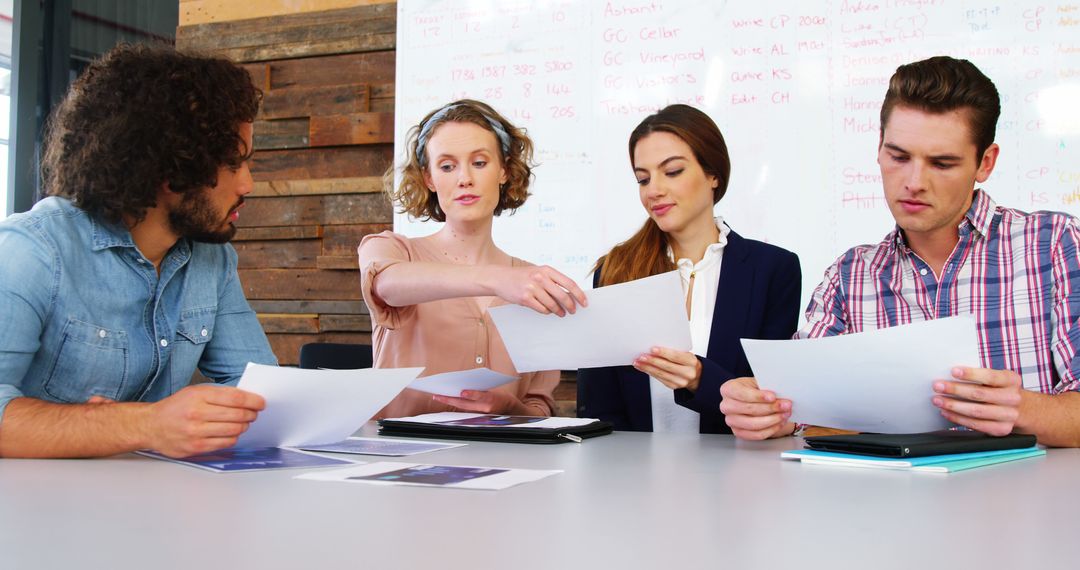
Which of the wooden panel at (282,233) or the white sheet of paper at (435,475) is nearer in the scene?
the white sheet of paper at (435,475)

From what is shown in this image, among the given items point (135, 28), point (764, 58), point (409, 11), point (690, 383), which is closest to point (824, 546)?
point (690, 383)

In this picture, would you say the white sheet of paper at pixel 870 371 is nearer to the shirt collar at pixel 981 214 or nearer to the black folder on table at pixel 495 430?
the black folder on table at pixel 495 430

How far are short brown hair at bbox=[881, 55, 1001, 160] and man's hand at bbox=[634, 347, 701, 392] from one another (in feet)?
2.16

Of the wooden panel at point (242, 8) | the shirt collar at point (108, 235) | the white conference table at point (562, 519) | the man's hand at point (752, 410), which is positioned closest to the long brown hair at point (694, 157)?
the man's hand at point (752, 410)

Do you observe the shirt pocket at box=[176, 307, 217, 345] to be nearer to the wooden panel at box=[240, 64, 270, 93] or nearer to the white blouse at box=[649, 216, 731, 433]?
the white blouse at box=[649, 216, 731, 433]

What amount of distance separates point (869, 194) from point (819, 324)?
1.35 metres

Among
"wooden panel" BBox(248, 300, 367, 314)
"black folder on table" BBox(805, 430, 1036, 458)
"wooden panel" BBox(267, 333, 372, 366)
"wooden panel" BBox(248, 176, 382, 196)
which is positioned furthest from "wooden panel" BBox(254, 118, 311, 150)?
"black folder on table" BBox(805, 430, 1036, 458)

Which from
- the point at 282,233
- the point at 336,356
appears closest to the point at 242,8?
the point at 282,233

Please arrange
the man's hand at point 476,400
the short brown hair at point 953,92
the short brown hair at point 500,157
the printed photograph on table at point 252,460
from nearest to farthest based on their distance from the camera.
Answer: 1. the printed photograph on table at point 252,460
2. the short brown hair at point 953,92
3. the man's hand at point 476,400
4. the short brown hair at point 500,157

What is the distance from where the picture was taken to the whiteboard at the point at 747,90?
2.79m

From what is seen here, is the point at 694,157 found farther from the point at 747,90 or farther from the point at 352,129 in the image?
the point at 352,129

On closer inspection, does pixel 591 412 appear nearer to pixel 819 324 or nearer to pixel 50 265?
pixel 819 324

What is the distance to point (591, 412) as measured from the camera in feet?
6.64

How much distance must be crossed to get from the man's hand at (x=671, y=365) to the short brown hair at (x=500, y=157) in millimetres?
857
